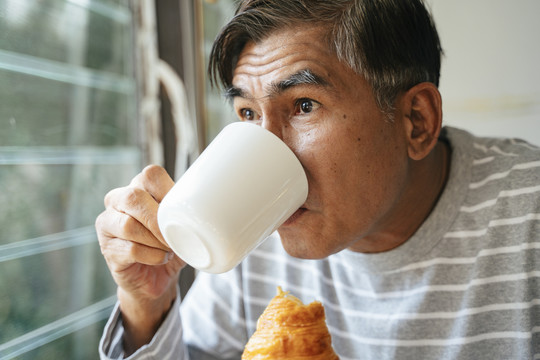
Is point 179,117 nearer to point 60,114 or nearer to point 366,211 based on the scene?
point 60,114

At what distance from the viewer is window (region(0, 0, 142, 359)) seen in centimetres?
109

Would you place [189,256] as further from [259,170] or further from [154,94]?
[154,94]

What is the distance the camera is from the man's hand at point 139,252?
0.82 metres

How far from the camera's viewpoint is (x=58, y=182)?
129 centimetres

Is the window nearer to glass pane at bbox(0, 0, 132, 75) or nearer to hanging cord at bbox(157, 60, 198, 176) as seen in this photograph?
glass pane at bbox(0, 0, 132, 75)

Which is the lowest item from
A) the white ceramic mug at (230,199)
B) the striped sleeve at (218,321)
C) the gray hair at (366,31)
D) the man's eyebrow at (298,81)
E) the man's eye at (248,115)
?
the striped sleeve at (218,321)

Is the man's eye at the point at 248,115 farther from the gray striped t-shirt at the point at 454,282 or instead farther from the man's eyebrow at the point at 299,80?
the gray striped t-shirt at the point at 454,282

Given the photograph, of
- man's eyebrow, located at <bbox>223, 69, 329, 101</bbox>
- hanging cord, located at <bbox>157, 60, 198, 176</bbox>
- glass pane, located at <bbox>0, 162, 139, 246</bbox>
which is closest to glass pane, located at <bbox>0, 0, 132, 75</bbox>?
hanging cord, located at <bbox>157, 60, 198, 176</bbox>

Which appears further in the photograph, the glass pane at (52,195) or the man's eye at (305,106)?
the glass pane at (52,195)

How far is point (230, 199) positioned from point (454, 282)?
0.68 metres

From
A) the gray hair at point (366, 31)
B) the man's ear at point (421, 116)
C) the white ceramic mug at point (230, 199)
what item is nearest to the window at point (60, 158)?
the gray hair at point (366, 31)

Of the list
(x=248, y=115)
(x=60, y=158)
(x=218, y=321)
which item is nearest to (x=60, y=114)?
(x=60, y=158)

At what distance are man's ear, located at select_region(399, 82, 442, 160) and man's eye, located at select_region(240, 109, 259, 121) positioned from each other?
32 cm

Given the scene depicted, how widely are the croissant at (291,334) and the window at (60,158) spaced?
2.24ft
